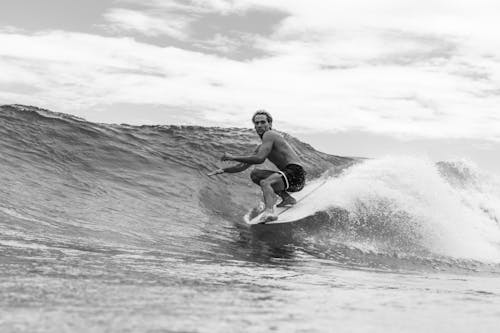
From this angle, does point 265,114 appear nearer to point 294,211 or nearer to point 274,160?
point 274,160

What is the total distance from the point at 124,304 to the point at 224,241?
514 centimetres

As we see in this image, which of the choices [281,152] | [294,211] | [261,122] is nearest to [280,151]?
[281,152]

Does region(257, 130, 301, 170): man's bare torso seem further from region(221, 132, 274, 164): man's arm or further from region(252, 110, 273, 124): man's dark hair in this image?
region(252, 110, 273, 124): man's dark hair

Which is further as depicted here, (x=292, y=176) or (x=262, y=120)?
(x=292, y=176)

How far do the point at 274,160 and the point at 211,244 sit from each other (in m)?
2.72

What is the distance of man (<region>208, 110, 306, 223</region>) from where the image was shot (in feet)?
32.0

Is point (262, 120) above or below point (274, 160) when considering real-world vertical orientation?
above

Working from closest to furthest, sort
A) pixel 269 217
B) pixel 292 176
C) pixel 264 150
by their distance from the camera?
pixel 269 217 < pixel 264 150 < pixel 292 176

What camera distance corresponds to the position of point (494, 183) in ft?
52.5

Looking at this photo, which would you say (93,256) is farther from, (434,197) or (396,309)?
(434,197)

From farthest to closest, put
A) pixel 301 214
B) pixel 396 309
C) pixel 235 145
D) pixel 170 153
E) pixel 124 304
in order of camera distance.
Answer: pixel 235 145
pixel 170 153
pixel 301 214
pixel 396 309
pixel 124 304

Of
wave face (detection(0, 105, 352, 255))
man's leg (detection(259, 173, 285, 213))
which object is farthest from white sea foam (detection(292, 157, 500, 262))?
wave face (detection(0, 105, 352, 255))

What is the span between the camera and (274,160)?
10250 millimetres

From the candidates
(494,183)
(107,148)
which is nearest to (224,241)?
(107,148)
